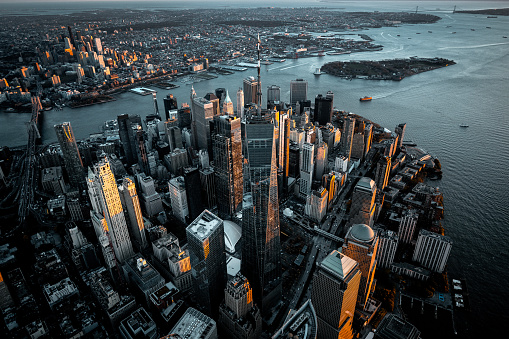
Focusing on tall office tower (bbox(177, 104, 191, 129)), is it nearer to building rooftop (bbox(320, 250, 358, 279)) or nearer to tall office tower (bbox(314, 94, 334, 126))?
tall office tower (bbox(314, 94, 334, 126))

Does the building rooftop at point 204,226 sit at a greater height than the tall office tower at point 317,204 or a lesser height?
greater

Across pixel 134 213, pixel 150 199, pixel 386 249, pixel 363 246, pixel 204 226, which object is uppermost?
pixel 204 226

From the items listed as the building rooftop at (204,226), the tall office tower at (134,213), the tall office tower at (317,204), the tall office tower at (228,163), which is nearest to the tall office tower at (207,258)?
the building rooftop at (204,226)

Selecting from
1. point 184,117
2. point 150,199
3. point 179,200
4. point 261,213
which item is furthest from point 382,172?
point 184,117

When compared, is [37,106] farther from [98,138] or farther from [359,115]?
[359,115]

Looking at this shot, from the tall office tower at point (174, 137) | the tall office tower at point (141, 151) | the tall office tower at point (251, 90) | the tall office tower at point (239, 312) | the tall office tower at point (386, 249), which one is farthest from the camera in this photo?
the tall office tower at point (251, 90)

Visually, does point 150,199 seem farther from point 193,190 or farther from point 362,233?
point 362,233

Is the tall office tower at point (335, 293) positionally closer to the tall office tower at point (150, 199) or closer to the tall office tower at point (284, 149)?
the tall office tower at point (284, 149)
